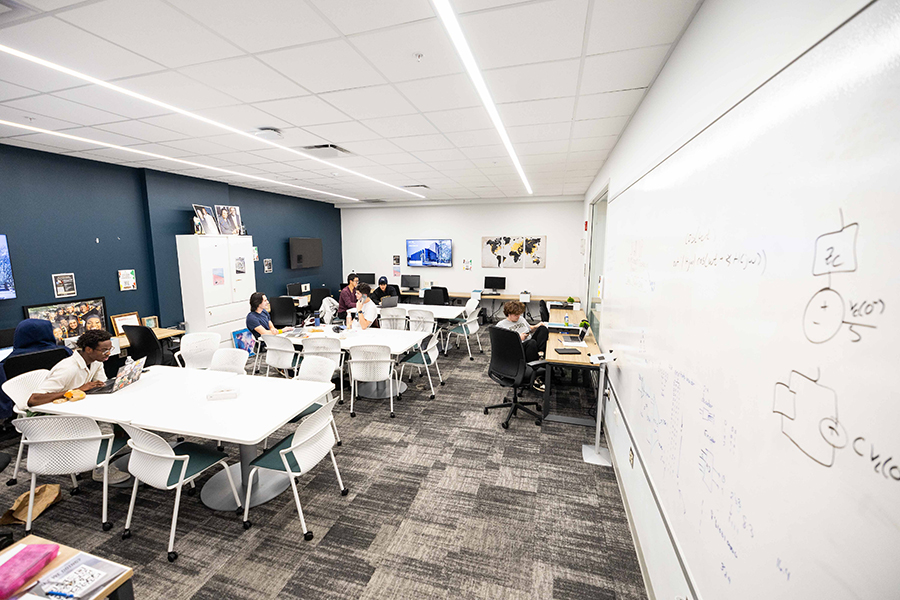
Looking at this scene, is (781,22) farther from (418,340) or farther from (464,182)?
(464,182)

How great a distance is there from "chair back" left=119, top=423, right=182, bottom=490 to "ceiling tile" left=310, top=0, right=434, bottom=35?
8.24ft

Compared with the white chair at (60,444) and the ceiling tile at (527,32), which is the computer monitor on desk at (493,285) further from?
the white chair at (60,444)

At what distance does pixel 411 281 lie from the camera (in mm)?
9469

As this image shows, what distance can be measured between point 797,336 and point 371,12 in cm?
206

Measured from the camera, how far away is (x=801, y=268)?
810mm

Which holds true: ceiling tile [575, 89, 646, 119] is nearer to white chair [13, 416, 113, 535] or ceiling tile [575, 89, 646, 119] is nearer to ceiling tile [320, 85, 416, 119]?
ceiling tile [320, 85, 416, 119]

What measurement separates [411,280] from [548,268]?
3.54 metres

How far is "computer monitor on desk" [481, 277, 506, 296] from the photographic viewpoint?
879 cm

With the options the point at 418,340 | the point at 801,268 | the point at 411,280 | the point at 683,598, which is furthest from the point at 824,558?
the point at 411,280

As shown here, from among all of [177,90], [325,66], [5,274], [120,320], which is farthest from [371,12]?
[120,320]

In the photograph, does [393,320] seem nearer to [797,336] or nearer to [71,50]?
[71,50]

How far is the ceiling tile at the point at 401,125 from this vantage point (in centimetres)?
314

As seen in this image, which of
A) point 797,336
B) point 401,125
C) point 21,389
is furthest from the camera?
point 401,125

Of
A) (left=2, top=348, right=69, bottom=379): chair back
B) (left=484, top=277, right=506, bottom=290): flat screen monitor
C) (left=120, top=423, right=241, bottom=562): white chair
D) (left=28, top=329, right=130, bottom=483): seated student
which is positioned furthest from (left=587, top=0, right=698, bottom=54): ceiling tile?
(left=484, top=277, right=506, bottom=290): flat screen monitor
